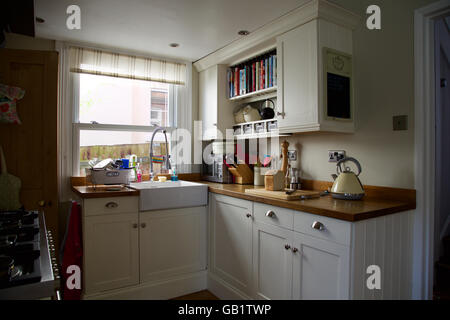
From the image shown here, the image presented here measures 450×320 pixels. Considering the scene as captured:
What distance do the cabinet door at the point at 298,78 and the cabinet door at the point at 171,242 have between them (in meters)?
1.15

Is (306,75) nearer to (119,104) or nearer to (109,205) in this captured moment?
(109,205)

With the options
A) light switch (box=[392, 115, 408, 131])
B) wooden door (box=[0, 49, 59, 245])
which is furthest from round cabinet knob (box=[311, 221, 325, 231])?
wooden door (box=[0, 49, 59, 245])

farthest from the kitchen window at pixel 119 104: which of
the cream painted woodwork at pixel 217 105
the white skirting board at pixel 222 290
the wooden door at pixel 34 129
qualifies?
the white skirting board at pixel 222 290

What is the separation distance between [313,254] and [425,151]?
3.01ft

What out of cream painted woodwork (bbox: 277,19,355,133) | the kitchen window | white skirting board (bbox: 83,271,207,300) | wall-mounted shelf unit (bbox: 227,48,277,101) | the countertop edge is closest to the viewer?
the countertop edge

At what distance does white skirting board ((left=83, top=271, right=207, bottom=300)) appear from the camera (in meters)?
2.32

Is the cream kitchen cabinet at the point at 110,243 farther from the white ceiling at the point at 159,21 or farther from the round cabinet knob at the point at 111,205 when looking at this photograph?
the white ceiling at the point at 159,21

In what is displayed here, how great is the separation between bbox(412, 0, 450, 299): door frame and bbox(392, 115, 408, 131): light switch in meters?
0.06

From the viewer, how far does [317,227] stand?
1.62m

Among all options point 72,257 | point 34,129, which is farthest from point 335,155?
point 34,129

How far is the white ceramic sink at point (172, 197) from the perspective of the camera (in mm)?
2428

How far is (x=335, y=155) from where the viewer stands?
2234mm


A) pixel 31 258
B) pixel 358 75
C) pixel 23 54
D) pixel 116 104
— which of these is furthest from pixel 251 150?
pixel 31 258

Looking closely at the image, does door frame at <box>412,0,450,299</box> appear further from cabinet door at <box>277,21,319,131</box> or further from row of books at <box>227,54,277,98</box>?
row of books at <box>227,54,277,98</box>
